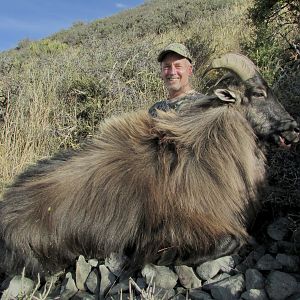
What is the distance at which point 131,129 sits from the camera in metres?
4.62

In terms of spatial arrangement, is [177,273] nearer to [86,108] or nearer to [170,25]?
[86,108]

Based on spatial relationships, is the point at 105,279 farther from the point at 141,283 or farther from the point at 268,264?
the point at 268,264

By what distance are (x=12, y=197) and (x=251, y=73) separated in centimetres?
276

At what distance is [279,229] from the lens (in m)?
4.20

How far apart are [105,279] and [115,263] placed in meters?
0.18

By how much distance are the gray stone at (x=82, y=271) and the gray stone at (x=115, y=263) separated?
0.64 ft

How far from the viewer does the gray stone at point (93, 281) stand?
13.5ft

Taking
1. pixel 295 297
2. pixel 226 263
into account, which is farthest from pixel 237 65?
pixel 295 297

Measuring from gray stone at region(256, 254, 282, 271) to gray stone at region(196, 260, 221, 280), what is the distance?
36cm

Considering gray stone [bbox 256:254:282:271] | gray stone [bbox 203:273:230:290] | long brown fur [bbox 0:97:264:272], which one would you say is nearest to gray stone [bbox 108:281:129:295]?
long brown fur [bbox 0:97:264:272]

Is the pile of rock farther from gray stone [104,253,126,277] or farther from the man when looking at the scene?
the man

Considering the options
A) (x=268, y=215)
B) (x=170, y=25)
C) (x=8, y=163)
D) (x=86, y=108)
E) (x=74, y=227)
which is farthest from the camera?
(x=170, y=25)

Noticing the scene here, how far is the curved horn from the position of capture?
4.61 meters

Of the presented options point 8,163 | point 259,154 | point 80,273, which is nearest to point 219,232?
point 259,154
